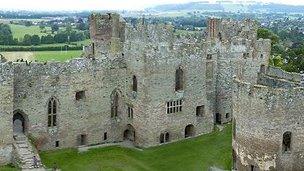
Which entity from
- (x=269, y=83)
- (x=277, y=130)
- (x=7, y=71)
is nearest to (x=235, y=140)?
(x=277, y=130)

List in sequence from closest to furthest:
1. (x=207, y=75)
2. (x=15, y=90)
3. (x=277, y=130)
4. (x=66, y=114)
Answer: (x=277, y=130) < (x=15, y=90) < (x=66, y=114) < (x=207, y=75)

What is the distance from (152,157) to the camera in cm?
5419

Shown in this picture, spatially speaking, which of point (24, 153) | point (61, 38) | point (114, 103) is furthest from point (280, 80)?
point (61, 38)

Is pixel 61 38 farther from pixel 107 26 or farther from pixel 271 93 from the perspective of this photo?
pixel 271 93

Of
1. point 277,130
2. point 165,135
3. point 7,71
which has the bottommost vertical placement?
point 165,135

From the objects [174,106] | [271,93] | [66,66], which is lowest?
[174,106]

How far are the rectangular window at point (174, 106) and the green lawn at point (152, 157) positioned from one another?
3.25 metres

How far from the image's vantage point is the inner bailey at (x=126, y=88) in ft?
173

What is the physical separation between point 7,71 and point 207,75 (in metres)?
22.7

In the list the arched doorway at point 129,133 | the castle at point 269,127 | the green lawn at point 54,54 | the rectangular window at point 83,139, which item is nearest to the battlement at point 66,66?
the arched doorway at point 129,133

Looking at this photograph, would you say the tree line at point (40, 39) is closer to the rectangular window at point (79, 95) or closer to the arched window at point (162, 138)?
the rectangular window at point (79, 95)

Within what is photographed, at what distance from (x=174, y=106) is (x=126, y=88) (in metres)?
5.13

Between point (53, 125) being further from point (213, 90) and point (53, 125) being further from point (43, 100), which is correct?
point (213, 90)

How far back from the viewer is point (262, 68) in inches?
2488
